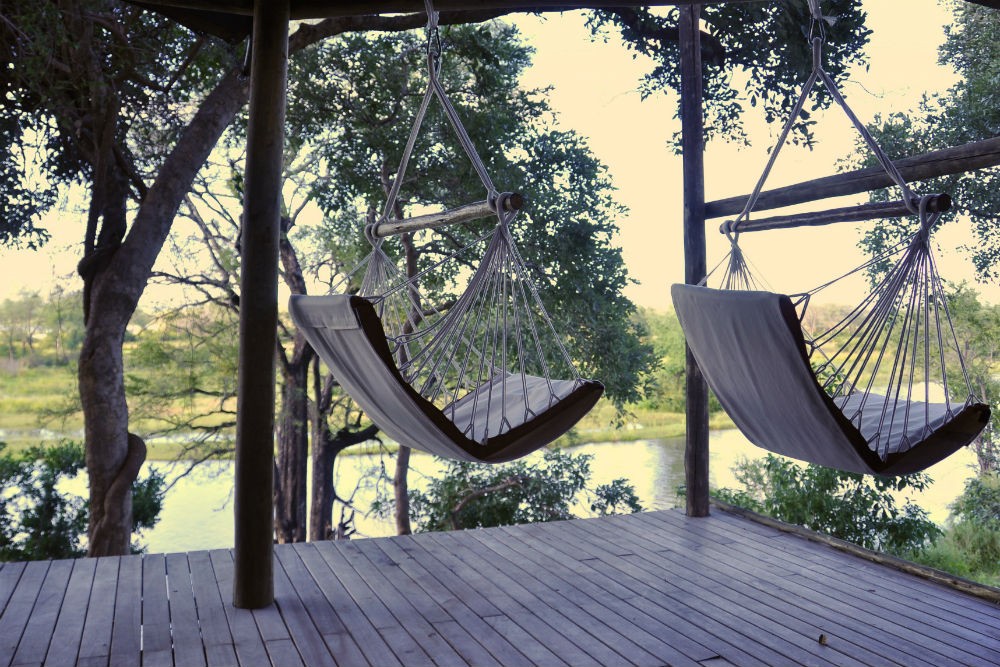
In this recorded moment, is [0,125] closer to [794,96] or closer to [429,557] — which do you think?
[429,557]

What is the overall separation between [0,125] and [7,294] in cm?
205

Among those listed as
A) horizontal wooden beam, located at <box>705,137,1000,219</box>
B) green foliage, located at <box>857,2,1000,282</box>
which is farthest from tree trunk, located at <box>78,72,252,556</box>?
green foliage, located at <box>857,2,1000,282</box>

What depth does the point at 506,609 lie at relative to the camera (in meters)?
2.63

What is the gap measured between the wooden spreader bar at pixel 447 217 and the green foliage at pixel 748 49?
259cm

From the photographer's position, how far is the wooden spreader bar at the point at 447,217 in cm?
240

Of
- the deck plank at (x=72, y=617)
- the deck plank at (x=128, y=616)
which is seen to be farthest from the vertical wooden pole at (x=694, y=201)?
the deck plank at (x=72, y=617)

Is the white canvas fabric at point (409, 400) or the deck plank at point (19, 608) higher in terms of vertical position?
the white canvas fabric at point (409, 400)

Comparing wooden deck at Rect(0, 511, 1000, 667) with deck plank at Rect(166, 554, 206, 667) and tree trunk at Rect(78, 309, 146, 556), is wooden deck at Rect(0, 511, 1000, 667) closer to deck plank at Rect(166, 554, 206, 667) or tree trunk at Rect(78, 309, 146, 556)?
deck plank at Rect(166, 554, 206, 667)

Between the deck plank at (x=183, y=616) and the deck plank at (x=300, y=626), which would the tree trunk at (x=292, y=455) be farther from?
the deck plank at (x=300, y=626)

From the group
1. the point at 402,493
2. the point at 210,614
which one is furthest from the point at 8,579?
the point at 402,493

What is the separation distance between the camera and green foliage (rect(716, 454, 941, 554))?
199 inches

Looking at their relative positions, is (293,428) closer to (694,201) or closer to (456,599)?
(694,201)

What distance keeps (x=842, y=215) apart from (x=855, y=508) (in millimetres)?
2781

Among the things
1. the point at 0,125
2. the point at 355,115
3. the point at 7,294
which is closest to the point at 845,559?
the point at 355,115
